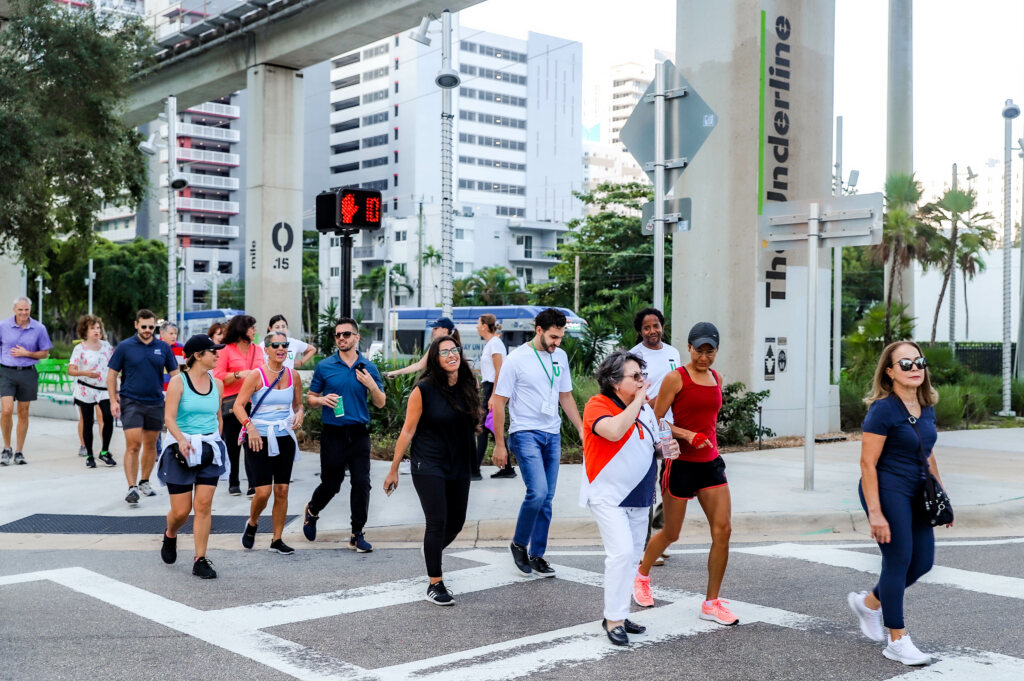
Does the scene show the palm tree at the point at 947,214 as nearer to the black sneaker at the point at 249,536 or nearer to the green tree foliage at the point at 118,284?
the black sneaker at the point at 249,536

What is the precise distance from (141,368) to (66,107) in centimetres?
1234

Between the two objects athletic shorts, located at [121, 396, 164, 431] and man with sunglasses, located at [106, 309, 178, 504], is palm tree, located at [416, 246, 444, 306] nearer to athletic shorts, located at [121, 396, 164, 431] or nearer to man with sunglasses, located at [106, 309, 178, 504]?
man with sunglasses, located at [106, 309, 178, 504]

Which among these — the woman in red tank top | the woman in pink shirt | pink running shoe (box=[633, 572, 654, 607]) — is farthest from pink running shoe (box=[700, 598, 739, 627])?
the woman in pink shirt

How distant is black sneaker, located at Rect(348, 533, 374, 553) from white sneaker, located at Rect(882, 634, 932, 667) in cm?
426

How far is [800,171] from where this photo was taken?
15789mm

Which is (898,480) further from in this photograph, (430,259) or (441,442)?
(430,259)

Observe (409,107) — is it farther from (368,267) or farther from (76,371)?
(76,371)

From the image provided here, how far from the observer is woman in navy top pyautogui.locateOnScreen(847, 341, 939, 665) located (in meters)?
5.27

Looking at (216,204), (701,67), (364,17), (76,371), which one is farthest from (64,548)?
(216,204)

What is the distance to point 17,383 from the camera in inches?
523

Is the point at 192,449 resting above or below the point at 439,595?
above

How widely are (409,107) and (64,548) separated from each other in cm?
10659

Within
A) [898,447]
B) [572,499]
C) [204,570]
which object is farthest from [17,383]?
[898,447]

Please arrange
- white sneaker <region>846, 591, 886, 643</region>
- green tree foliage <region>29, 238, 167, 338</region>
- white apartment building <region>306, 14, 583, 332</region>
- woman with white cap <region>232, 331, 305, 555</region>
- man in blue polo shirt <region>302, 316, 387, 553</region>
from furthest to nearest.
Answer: white apartment building <region>306, 14, 583, 332</region> < green tree foliage <region>29, 238, 167, 338</region> < man in blue polo shirt <region>302, 316, 387, 553</region> < woman with white cap <region>232, 331, 305, 555</region> < white sneaker <region>846, 591, 886, 643</region>
